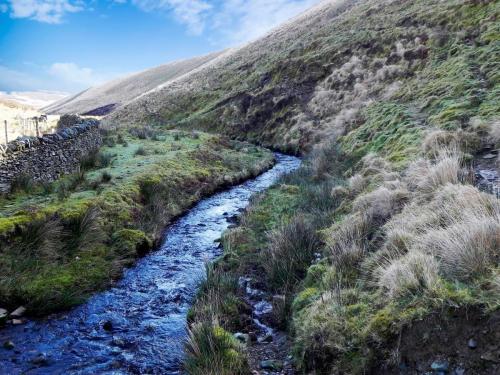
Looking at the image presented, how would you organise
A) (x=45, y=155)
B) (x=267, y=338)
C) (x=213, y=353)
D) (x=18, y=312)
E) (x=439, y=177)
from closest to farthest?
(x=213, y=353), (x=267, y=338), (x=18, y=312), (x=439, y=177), (x=45, y=155)

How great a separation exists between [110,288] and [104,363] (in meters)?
2.81

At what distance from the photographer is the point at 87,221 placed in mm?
10188

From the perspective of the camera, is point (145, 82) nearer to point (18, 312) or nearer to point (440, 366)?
point (18, 312)

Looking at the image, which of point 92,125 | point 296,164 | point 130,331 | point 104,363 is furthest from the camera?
point 296,164

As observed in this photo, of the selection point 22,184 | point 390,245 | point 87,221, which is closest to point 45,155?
point 22,184

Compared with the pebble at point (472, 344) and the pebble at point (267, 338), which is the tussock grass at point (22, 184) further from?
the pebble at point (472, 344)

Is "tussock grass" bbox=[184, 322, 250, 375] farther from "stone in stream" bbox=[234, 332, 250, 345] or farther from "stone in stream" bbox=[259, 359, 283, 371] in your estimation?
"stone in stream" bbox=[234, 332, 250, 345]

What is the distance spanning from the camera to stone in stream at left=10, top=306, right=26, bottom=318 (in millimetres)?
7324

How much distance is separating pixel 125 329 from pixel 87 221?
4.01m

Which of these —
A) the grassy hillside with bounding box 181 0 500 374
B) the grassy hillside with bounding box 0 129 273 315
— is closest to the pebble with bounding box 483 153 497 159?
the grassy hillside with bounding box 181 0 500 374

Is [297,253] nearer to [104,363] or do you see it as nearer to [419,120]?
[104,363]

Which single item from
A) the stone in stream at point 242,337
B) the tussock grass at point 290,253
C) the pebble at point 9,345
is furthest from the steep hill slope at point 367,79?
the pebble at point 9,345

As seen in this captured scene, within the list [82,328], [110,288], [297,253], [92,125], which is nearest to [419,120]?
[297,253]

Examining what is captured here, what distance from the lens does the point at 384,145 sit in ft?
48.8
